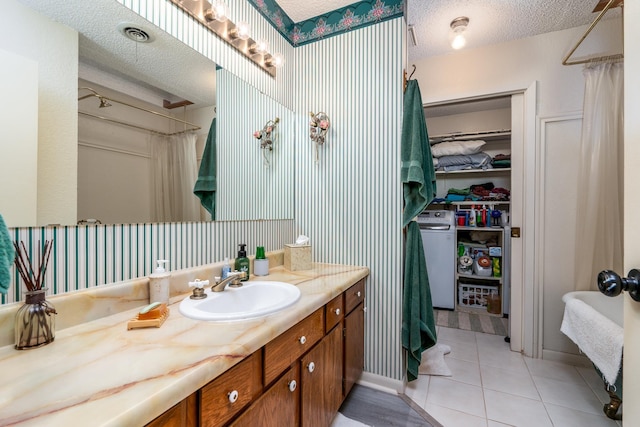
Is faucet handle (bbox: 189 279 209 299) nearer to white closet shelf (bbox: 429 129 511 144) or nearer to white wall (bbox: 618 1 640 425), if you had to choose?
white wall (bbox: 618 1 640 425)

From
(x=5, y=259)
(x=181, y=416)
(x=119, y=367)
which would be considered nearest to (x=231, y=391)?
(x=181, y=416)

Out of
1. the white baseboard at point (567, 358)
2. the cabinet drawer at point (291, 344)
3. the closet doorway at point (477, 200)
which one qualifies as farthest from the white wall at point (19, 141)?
the white baseboard at point (567, 358)

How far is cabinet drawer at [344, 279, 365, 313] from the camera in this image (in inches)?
59.2

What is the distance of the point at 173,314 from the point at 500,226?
10.9 ft

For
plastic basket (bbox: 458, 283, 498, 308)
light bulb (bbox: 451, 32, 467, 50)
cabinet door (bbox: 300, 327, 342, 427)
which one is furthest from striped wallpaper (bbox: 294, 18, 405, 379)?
plastic basket (bbox: 458, 283, 498, 308)

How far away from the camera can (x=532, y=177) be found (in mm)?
2178

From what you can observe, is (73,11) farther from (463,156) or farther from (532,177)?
(463,156)

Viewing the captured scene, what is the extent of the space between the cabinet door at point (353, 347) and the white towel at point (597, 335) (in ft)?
3.94

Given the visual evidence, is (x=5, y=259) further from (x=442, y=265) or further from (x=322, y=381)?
(x=442, y=265)

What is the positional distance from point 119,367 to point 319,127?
5.30ft

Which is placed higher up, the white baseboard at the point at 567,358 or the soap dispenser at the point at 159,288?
the soap dispenser at the point at 159,288

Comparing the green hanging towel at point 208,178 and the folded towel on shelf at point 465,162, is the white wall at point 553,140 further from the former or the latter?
the green hanging towel at point 208,178

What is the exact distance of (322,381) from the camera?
1.25m

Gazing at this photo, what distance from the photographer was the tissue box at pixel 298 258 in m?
1.66
